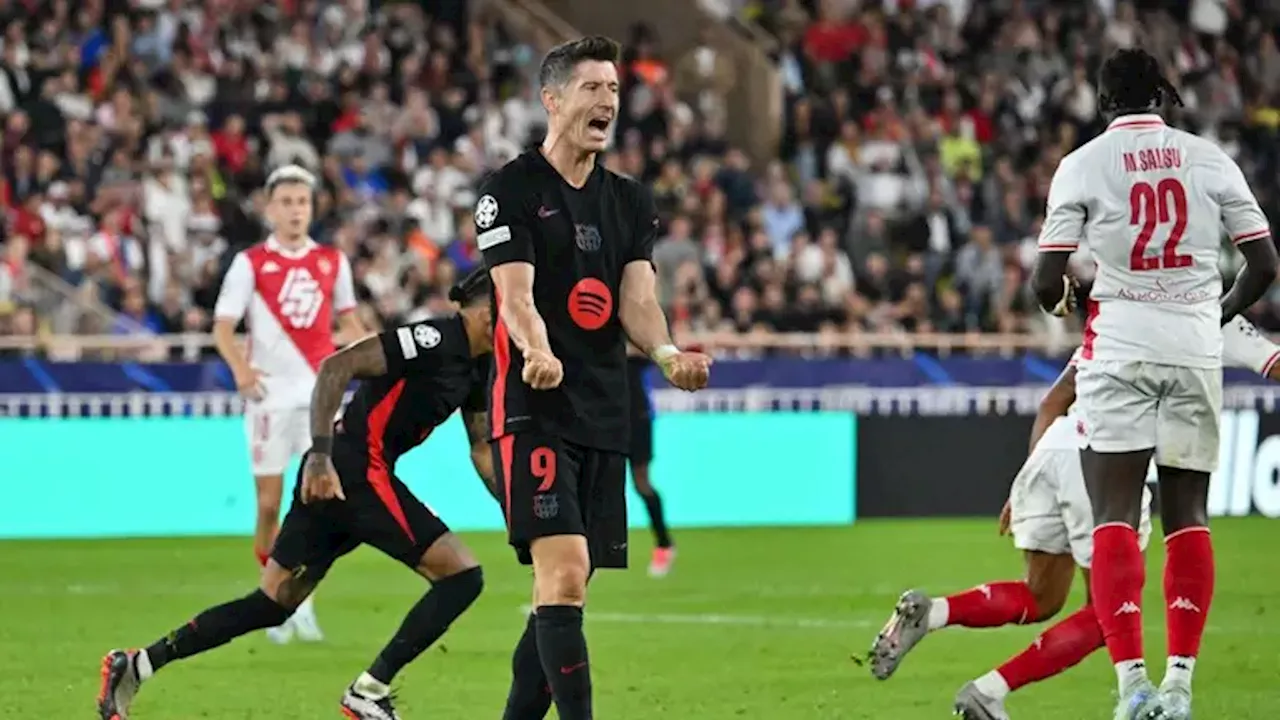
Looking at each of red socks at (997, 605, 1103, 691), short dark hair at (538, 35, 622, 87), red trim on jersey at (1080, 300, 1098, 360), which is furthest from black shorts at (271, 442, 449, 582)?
red trim on jersey at (1080, 300, 1098, 360)

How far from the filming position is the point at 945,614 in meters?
8.96

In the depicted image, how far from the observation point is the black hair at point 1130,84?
8227mm

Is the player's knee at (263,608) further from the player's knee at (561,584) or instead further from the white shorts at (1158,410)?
the white shorts at (1158,410)

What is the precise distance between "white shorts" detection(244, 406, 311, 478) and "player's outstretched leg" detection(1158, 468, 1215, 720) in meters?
6.05

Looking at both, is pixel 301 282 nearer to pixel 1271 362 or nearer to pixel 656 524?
pixel 656 524

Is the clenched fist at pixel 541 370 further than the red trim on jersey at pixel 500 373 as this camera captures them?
No

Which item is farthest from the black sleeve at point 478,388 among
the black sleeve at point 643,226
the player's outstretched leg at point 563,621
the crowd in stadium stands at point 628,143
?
the crowd in stadium stands at point 628,143

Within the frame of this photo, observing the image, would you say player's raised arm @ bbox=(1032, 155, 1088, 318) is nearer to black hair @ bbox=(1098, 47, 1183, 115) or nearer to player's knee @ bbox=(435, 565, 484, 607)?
black hair @ bbox=(1098, 47, 1183, 115)

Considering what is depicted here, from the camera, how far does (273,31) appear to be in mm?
24812

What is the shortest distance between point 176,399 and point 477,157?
5949 millimetres

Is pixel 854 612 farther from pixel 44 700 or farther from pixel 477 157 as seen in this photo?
pixel 477 157

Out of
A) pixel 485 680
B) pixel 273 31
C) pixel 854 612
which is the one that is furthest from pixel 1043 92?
pixel 485 680

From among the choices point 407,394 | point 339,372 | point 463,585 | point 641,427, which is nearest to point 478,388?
point 407,394

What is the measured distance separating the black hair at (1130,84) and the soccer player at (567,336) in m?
1.71
